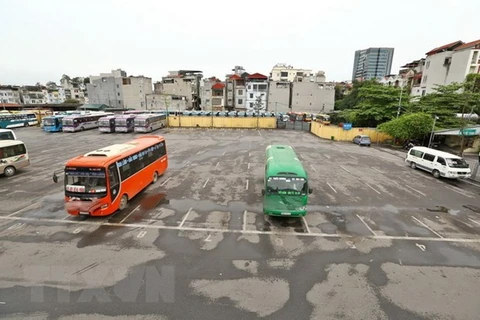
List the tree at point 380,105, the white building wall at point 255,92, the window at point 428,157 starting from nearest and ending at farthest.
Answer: the window at point 428,157 < the tree at point 380,105 < the white building wall at point 255,92

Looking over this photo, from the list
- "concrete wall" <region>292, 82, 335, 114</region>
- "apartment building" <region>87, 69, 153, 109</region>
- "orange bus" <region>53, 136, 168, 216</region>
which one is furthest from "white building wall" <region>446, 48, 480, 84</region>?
"apartment building" <region>87, 69, 153, 109</region>

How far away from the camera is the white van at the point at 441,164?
19.3 m

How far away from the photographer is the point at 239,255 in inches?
373

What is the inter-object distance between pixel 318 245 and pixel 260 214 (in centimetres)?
359

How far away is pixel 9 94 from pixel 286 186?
422ft

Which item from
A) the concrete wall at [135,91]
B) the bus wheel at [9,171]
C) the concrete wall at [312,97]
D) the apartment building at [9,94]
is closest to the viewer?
the bus wheel at [9,171]

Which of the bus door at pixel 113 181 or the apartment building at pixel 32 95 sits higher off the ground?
the apartment building at pixel 32 95

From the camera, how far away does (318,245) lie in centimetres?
1027

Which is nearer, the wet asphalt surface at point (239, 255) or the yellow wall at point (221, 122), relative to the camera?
the wet asphalt surface at point (239, 255)

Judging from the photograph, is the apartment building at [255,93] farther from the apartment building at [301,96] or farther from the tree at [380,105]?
the tree at [380,105]

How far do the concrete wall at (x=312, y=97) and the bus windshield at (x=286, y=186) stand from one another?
64069 mm

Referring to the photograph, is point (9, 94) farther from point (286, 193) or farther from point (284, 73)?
point (286, 193)

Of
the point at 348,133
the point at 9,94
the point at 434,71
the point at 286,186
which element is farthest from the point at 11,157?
the point at 9,94

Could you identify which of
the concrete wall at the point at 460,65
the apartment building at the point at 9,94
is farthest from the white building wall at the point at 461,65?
the apartment building at the point at 9,94
